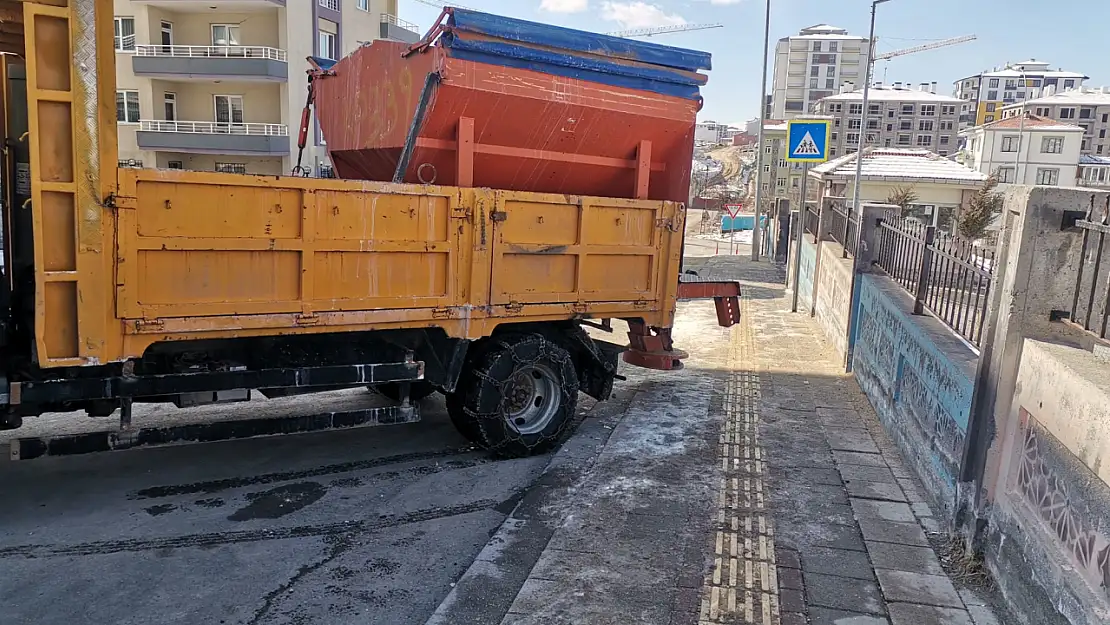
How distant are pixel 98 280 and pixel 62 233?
0.31 m

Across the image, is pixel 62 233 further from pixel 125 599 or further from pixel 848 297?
pixel 848 297

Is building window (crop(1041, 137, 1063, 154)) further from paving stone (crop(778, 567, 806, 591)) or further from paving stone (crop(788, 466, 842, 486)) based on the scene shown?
paving stone (crop(778, 567, 806, 591))

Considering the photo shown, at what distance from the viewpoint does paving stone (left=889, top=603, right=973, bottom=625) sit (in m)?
3.87

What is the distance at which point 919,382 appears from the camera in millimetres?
6164

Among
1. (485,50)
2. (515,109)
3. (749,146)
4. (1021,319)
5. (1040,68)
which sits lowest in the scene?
(1021,319)

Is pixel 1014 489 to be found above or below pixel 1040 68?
below

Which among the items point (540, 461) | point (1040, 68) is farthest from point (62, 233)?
point (1040, 68)

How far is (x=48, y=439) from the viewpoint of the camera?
4629 millimetres

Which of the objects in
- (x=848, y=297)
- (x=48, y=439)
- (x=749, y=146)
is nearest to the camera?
(x=48, y=439)

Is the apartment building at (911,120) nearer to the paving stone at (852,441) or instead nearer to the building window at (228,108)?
the building window at (228,108)

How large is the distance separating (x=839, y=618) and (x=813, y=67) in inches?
4871

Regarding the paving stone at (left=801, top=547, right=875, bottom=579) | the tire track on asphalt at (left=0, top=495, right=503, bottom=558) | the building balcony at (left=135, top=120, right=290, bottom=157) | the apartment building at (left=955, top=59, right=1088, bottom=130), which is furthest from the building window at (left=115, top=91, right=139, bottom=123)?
the apartment building at (left=955, top=59, right=1088, bottom=130)

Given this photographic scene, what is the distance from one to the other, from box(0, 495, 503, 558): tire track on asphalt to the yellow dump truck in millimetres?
861

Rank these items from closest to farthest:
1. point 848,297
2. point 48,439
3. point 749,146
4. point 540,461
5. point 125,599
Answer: point 125,599 < point 48,439 < point 540,461 < point 848,297 < point 749,146
